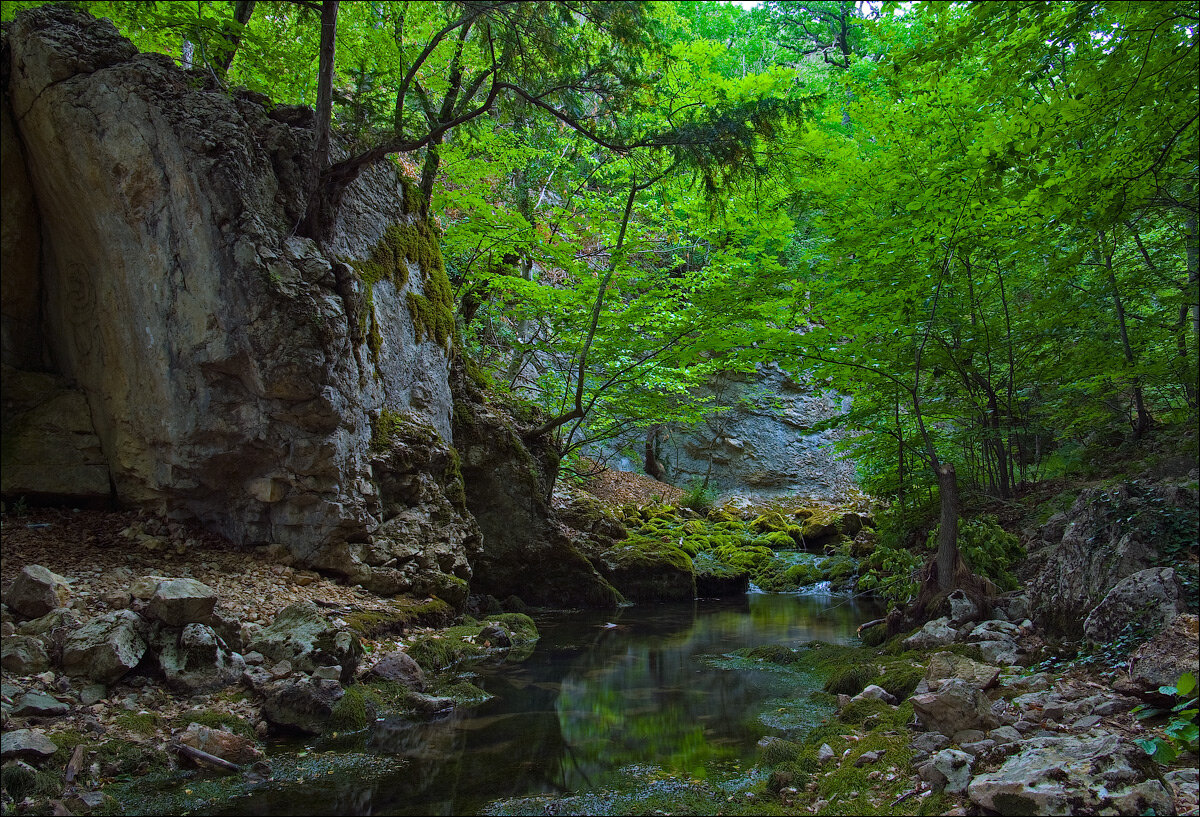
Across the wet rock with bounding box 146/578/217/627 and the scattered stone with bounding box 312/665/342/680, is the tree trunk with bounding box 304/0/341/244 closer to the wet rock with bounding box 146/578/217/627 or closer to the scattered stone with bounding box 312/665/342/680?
the wet rock with bounding box 146/578/217/627

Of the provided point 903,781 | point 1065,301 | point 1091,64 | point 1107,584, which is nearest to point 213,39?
point 1091,64

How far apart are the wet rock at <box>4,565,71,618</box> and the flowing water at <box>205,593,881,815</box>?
2.08 m

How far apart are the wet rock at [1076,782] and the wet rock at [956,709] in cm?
63

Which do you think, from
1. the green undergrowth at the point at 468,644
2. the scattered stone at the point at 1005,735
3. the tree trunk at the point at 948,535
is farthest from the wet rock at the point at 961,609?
the green undergrowth at the point at 468,644

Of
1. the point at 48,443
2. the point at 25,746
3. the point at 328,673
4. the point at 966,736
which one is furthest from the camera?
the point at 48,443

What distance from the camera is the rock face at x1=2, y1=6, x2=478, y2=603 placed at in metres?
6.45

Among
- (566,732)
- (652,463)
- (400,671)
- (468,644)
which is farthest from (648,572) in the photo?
(652,463)

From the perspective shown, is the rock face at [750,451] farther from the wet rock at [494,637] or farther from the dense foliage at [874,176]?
the wet rock at [494,637]

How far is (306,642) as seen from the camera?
210 inches

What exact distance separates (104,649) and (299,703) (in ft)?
4.34

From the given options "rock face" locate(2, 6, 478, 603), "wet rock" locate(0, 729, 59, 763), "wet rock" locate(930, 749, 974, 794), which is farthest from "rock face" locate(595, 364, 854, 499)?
"wet rock" locate(0, 729, 59, 763)

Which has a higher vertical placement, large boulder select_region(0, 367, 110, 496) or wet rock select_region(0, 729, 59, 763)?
large boulder select_region(0, 367, 110, 496)

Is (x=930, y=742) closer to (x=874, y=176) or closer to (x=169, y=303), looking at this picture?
(x=874, y=176)

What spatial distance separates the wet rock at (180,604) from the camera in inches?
190
